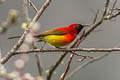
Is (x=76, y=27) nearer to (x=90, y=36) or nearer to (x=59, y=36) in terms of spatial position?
(x=59, y=36)

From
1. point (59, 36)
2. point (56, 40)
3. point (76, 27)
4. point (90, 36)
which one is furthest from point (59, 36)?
point (90, 36)

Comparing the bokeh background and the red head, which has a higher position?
the red head

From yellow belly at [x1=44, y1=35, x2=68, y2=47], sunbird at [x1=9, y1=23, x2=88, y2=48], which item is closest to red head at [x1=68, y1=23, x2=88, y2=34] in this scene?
sunbird at [x1=9, y1=23, x2=88, y2=48]

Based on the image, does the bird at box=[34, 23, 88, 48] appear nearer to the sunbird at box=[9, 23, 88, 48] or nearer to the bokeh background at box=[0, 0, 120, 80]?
the sunbird at box=[9, 23, 88, 48]

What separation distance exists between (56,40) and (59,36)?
0.37 feet

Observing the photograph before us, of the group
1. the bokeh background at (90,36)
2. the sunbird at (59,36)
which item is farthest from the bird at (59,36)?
the bokeh background at (90,36)

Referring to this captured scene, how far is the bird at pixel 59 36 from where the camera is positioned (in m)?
3.72

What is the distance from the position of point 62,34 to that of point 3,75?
9.13 feet

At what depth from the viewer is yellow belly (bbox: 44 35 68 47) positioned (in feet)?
12.3

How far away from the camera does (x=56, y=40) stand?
378 cm

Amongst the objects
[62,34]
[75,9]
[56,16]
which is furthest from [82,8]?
[62,34]

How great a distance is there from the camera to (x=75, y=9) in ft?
55.8

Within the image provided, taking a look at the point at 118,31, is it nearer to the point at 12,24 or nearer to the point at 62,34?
the point at 62,34

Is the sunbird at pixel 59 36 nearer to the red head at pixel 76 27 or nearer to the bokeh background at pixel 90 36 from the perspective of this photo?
the red head at pixel 76 27
